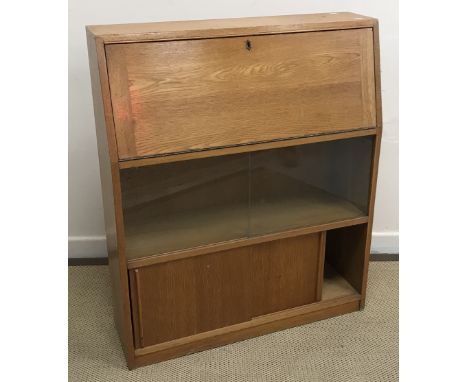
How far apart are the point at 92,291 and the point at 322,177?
99 centimetres

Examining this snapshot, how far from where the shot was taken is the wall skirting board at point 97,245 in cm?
227

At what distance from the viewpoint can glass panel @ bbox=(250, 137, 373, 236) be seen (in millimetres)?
1754

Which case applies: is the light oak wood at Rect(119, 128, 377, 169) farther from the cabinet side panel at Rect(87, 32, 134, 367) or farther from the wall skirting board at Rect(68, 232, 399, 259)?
the wall skirting board at Rect(68, 232, 399, 259)

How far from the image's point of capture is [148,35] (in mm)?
1428

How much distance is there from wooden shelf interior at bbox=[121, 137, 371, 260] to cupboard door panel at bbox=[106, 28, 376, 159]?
0.13 meters

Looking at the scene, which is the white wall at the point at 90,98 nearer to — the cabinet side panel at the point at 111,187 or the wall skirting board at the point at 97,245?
the wall skirting board at the point at 97,245

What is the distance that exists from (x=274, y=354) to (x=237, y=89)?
2.79ft

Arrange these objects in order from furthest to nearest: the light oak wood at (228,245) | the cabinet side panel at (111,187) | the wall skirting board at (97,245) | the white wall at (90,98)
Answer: the wall skirting board at (97,245)
the white wall at (90,98)
the light oak wood at (228,245)
the cabinet side panel at (111,187)

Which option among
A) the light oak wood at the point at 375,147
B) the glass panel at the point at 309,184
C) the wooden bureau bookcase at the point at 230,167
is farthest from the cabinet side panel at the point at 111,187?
the light oak wood at the point at 375,147

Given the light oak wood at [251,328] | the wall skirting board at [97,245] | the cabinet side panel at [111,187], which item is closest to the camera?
the cabinet side panel at [111,187]

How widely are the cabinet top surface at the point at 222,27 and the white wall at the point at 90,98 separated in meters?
0.33

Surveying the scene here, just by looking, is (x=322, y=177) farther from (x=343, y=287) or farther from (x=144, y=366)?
(x=144, y=366)

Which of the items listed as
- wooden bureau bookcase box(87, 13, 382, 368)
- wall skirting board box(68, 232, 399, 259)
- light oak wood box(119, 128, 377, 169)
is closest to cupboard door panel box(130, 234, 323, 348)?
wooden bureau bookcase box(87, 13, 382, 368)

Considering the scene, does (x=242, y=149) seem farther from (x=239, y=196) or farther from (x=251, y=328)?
(x=251, y=328)
